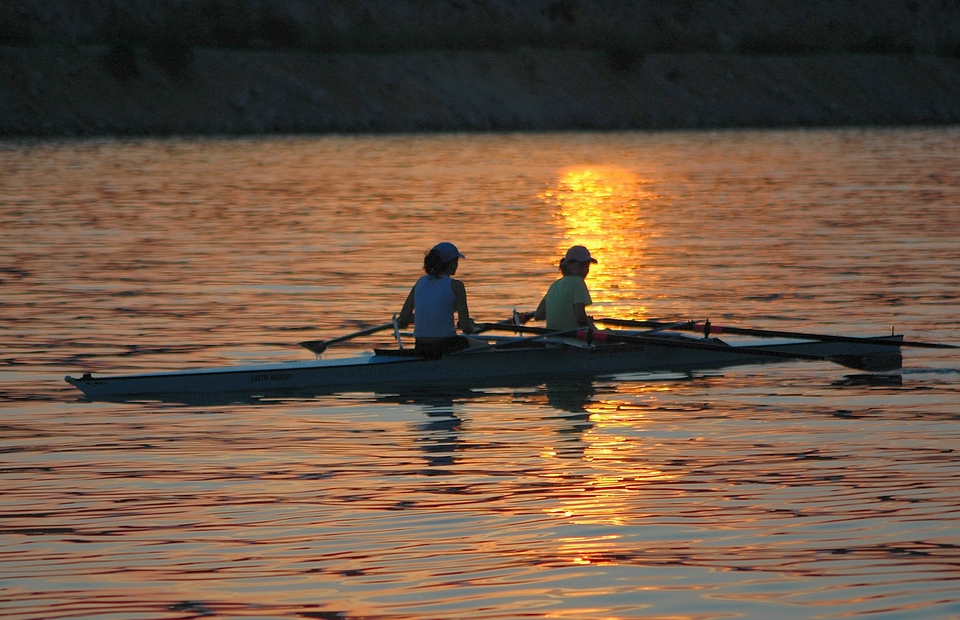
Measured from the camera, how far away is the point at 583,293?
16.4m

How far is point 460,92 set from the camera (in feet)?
305

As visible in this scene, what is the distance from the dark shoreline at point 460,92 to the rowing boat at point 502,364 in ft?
217

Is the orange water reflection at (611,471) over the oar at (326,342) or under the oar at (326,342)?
under

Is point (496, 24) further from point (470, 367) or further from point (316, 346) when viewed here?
point (470, 367)

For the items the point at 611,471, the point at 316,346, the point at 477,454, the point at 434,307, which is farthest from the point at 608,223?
the point at 611,471

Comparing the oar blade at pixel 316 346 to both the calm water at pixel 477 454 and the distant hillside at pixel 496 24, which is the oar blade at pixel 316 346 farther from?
the distant hillside at pixel 496 24

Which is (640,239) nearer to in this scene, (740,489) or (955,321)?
(955,321)

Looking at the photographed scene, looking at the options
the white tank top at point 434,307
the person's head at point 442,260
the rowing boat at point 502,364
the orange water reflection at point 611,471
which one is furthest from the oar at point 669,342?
the person's head at point 442,260

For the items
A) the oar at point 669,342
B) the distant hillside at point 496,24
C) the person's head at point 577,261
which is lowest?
the oar at point 669,342

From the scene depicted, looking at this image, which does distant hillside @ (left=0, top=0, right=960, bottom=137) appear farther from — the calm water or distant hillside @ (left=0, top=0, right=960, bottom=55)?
the calm water

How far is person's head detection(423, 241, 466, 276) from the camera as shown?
1573 cm

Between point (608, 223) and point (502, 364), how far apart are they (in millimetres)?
20569

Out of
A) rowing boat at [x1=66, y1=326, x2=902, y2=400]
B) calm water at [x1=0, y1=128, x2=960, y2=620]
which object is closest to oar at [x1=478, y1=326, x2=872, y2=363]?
rowing boat at [x1=66, y1=326, x2=902, y2=400]

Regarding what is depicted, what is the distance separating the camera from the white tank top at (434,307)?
15.9 m
